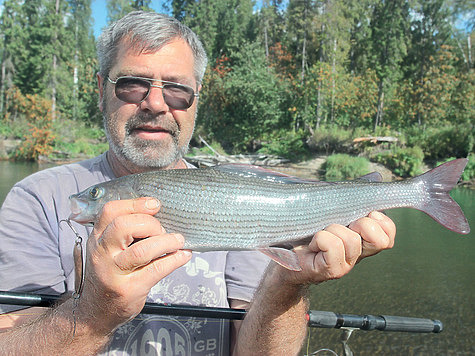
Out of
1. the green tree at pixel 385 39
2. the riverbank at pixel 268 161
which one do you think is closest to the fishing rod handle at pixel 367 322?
the riverbank at pixel 268 161

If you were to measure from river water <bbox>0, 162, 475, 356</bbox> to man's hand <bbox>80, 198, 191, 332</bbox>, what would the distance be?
495 centimetres

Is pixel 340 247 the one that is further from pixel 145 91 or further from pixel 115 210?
pixel 145 91

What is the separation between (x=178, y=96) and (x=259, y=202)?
0.98m

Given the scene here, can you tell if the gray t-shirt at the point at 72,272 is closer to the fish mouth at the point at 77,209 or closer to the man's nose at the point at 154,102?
the fish mouth at the point at 77,209

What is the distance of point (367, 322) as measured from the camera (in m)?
3.17

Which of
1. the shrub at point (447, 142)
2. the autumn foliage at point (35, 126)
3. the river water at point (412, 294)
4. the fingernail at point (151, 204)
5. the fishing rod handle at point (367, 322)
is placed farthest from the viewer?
the autumn foliage at point (35, 126)

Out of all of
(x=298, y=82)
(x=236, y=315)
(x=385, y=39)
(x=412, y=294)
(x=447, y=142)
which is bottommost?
(x=412, y=294)

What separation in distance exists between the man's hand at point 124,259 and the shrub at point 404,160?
68.6 ft

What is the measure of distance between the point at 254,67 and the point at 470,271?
25.4m

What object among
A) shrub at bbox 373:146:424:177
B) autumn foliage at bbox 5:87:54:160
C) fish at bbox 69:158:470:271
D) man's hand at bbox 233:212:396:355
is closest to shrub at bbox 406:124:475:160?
shrub at bbox 373:146:424:177

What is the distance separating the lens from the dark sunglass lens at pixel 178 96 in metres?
2.52

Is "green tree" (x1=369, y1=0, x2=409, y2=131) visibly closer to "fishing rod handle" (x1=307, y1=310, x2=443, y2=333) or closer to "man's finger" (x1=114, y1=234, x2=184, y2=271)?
"fishing rod handle" (x1=307, y1=310, x2=443, y2=333)

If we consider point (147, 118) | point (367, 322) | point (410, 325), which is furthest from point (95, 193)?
point (410, 325)

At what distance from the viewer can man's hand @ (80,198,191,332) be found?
1.62 metres
